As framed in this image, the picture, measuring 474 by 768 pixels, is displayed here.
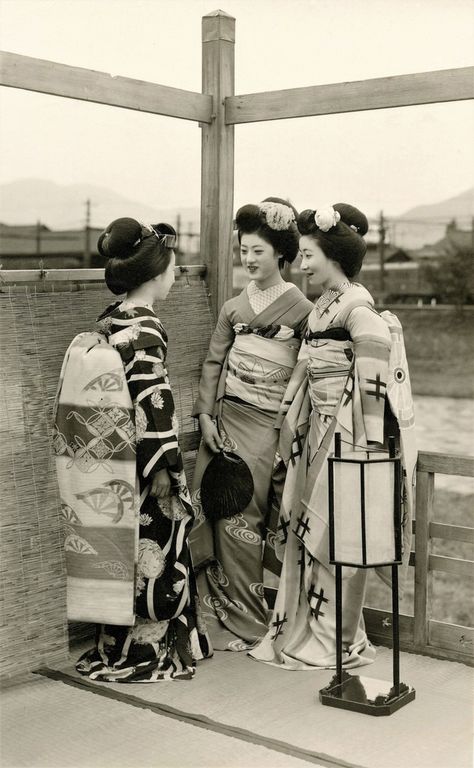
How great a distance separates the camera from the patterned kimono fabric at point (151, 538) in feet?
10.5

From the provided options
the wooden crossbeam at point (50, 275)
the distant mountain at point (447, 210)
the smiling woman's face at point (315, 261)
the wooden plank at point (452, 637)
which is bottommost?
the wooden plank at point (452, 637)

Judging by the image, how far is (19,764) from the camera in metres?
2.62

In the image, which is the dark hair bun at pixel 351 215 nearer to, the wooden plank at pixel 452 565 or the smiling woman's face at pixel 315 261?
the smiling woman's face at pixel 315 261

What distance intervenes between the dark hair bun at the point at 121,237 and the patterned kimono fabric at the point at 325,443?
69cm

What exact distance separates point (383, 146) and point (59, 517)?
217 inches

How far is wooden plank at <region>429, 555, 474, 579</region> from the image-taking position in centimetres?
333

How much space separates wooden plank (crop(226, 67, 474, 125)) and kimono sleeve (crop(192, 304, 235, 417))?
32.7 inches

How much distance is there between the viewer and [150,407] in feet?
10.5

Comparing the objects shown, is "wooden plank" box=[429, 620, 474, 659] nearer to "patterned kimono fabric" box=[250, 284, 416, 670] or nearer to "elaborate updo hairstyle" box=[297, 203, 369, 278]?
"patterned kimono fabric" box=[250, 284, 416, 670]

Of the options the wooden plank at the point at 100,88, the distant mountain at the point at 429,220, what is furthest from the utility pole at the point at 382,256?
the wooden plank at the point at 100,88

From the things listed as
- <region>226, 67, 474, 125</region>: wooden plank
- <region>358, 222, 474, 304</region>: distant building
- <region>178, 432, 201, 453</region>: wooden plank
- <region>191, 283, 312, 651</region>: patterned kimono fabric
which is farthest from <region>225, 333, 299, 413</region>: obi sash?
<region>358, 222, 474, 304</region>: distant building

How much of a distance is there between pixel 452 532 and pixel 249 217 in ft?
4.39

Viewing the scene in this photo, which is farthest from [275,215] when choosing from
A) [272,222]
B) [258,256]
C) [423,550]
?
[423,550]

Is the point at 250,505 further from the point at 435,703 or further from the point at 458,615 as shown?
the point at 458,615
